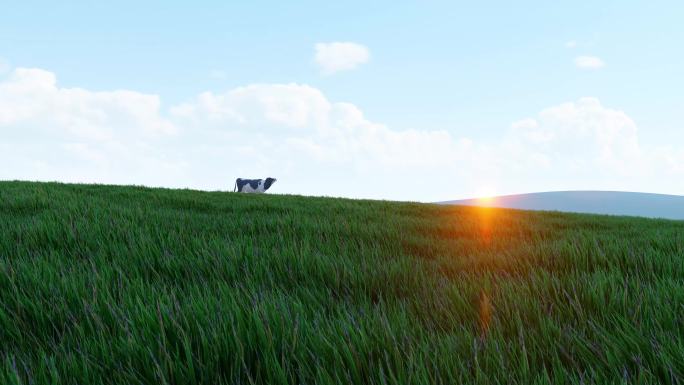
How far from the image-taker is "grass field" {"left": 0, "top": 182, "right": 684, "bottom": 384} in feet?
3.74

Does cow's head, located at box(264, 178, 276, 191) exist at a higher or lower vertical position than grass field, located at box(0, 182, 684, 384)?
higher

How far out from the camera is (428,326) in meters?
1.48

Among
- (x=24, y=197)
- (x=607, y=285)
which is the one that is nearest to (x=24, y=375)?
(x=607, y=285)

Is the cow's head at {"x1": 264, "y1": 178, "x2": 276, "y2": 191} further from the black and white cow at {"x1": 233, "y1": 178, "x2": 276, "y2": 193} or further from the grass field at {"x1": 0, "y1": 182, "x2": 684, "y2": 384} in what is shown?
the grass field at {"x1": 0, "y1": 182, "x2": 684, "y2": 384}

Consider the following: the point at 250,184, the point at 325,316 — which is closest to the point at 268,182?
the point at 250,184

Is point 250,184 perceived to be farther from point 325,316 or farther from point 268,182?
point 325,316

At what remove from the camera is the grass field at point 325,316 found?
114 cm

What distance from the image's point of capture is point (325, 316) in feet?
5.15

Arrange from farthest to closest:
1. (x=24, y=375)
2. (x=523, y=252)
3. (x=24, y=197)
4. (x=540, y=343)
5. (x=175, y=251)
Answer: (x=24, y=197) < (x=523, y=252) < (x=175, y=251) < (x=540, y=343) < (x=24, y=375)

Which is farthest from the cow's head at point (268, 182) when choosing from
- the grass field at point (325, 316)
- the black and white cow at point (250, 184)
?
the grass field at point (325, 316)

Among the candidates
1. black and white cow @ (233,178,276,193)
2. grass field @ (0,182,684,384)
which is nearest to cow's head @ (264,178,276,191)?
black and white cow @ (233,178,276,193)

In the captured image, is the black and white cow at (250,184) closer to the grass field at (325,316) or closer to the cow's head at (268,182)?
the cow's head at (268,182)

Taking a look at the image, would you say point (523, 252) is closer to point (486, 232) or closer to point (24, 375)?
point (486, 232)

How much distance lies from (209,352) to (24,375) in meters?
0.47
